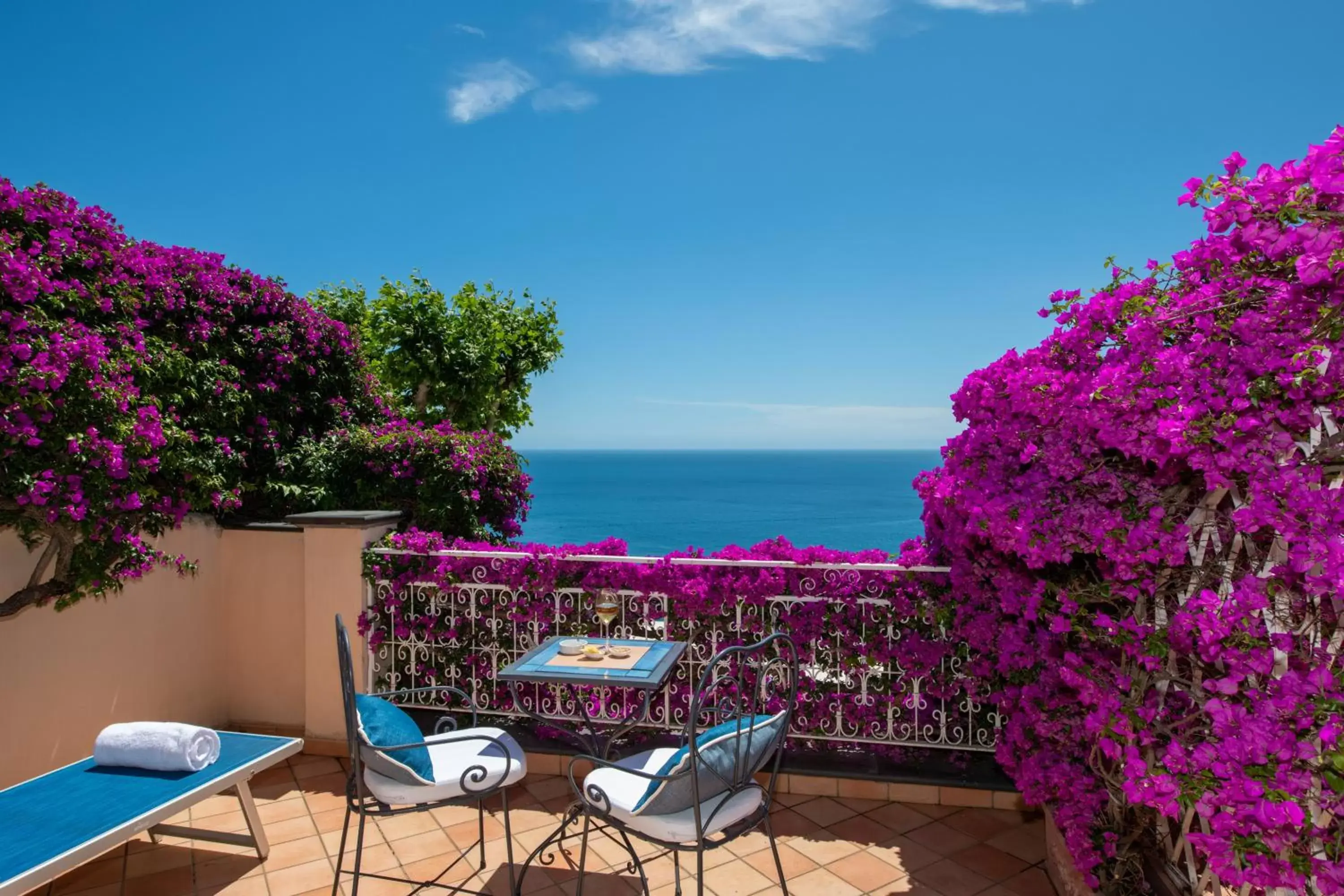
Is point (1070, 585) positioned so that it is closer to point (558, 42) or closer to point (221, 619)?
point (221, 619)

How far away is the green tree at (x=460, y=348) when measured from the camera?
47.5 feet

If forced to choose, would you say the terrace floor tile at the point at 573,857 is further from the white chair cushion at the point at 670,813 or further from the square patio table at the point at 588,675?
the white chair cushion at the point at 670,813

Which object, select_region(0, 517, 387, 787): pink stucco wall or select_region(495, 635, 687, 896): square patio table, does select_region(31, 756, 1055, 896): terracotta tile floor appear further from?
select_region(0, 517, 387, 787): pink stucco wall

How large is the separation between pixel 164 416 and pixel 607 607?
268 cm

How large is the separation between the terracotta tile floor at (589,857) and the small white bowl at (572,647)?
89 centimetres

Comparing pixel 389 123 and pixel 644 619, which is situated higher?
pixel 389 123

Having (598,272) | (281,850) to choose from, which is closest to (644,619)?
(281,850)

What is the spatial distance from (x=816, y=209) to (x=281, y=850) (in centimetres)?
1821

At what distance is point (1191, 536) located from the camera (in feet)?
6.88

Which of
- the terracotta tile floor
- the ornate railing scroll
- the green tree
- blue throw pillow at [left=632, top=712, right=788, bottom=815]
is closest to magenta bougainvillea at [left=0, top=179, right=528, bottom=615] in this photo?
the ornate railing scroll

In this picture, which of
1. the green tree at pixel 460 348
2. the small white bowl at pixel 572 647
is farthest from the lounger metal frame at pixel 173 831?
the green tree at pixel 460 348

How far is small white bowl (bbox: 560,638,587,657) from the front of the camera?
3.32m

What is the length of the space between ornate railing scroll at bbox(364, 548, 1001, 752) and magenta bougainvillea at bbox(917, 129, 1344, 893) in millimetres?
859

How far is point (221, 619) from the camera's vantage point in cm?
479
